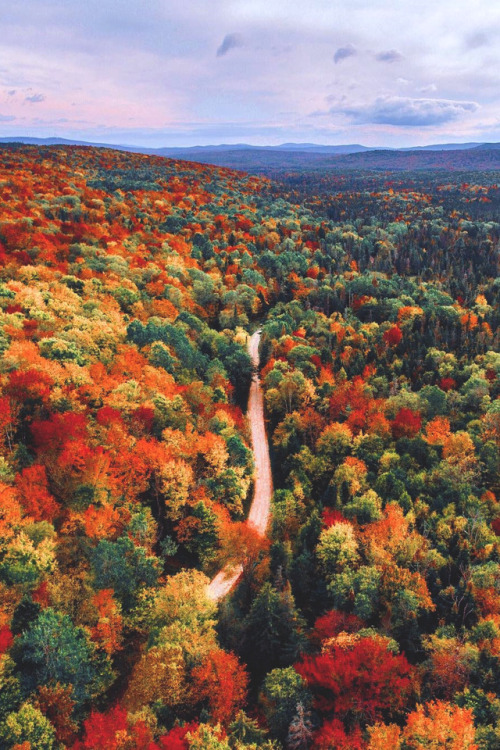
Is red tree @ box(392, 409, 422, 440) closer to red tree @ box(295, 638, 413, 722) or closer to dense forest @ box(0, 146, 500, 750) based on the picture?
dense forest @ box(0, 146, 500, 750)

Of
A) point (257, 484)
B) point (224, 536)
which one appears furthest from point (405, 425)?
point (224, 536)

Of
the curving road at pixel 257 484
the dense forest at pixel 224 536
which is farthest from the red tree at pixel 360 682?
the curving road at pixel 257 484

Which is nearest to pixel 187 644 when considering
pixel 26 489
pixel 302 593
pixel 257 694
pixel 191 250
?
pixel 257 694

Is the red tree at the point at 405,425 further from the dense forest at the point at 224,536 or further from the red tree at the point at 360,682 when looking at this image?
the red tree at the point at 360,682

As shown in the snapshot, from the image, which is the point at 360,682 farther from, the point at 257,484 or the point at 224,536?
the point at 257,484

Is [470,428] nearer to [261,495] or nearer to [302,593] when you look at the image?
[261,495]

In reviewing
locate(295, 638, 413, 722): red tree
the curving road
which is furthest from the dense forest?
the curving road
